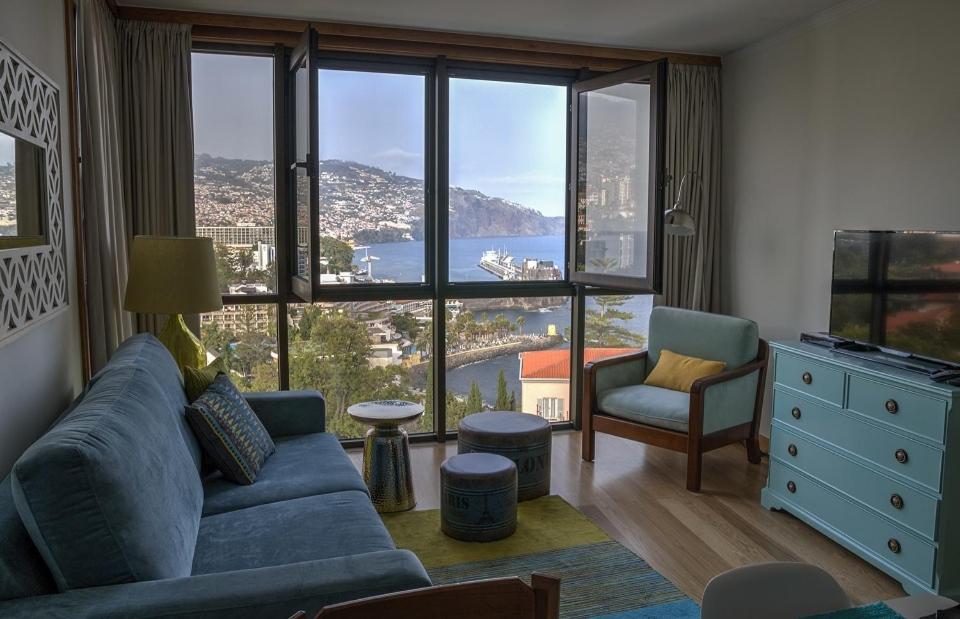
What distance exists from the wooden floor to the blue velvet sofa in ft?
5.08

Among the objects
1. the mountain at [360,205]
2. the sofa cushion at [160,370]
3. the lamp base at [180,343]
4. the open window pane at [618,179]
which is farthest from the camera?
the mountain at [360,205]

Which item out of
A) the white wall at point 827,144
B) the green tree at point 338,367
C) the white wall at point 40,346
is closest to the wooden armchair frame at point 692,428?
the white wall at point 827,144

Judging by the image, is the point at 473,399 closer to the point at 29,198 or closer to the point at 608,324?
the point at 608,324

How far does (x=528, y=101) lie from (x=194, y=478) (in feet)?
11.1

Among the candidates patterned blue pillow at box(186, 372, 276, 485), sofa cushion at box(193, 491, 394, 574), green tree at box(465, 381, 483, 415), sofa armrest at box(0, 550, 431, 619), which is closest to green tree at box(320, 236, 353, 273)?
green tree at box(465, 381, 483, 415)

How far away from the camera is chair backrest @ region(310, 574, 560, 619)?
1180 mm

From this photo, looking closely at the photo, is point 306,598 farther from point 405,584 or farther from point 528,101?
point 528,101

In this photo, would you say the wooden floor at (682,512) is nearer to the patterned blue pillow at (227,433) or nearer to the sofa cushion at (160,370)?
the patterned blue pillow at (227,433)

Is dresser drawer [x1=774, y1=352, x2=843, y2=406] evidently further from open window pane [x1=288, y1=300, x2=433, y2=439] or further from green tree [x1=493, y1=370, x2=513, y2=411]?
open window pane [x1=288, y1=300, x2=433, y2=439]

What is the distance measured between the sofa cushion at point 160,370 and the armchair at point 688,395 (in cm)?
238

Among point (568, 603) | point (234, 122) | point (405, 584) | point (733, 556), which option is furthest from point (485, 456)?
point (234, 122)

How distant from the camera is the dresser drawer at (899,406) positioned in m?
2.91

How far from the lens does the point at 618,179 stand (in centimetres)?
471

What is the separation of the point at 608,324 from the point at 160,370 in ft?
10.5
